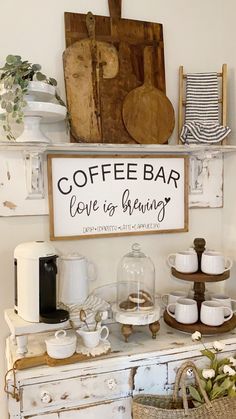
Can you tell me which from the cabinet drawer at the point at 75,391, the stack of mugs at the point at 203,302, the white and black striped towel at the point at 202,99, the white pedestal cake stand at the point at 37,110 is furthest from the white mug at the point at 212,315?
the white pedestal cake stand at the point at 37,110

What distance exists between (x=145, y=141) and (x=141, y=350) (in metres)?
0.85

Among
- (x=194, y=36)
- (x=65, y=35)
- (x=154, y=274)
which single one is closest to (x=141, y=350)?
(x=154, y=274)

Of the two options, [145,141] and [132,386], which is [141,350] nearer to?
[132,386]

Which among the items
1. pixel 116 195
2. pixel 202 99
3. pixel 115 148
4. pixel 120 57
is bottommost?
pixel 116 195

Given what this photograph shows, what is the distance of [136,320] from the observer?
1.57 metres

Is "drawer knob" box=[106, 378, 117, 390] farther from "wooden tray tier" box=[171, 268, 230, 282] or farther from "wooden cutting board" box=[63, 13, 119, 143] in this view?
"wooden cutting board" box=[63, 13, 119, 143]

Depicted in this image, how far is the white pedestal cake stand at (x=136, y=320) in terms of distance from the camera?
157cm

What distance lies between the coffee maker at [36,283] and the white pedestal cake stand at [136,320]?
0.23 m

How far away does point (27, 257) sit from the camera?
4.67 ft

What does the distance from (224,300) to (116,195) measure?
66 cm

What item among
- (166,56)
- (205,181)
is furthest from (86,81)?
(205,181)

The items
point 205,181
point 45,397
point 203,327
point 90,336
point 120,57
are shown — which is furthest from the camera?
point 205,181

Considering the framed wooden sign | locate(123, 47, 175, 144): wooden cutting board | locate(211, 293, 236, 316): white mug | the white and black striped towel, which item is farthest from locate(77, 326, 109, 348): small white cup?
→ the white and black striped towel

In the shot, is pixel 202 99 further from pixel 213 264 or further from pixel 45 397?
pixel 45 397
